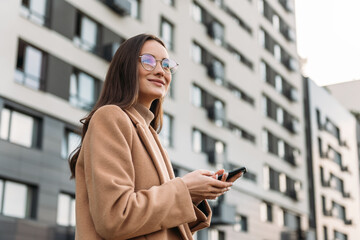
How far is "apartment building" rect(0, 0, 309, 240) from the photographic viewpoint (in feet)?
57.0

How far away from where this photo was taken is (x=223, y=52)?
101 feet

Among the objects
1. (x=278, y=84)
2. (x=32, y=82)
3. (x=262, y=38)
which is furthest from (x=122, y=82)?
(x=278, y=84)

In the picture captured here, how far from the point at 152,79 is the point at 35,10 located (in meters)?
17.3

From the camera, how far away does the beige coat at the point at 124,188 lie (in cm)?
199

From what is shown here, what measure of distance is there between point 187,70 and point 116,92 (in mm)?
24572

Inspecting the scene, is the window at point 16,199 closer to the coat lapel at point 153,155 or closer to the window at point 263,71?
the coat lapel at point 153,155

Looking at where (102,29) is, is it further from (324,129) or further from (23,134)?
(324,129)

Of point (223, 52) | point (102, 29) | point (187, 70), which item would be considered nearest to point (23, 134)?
point (102, 29)

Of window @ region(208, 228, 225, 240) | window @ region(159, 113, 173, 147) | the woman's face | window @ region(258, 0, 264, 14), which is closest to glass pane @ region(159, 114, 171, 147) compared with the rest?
window @ region(159, 113, 173, 147)

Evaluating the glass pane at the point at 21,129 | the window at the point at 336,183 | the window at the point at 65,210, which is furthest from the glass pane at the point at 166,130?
the window at the point at 336,183

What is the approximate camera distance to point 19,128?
1741cm

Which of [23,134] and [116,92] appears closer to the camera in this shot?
[116,92]

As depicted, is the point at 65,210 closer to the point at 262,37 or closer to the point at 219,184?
the point at 219,184

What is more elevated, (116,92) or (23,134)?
(23,134)
